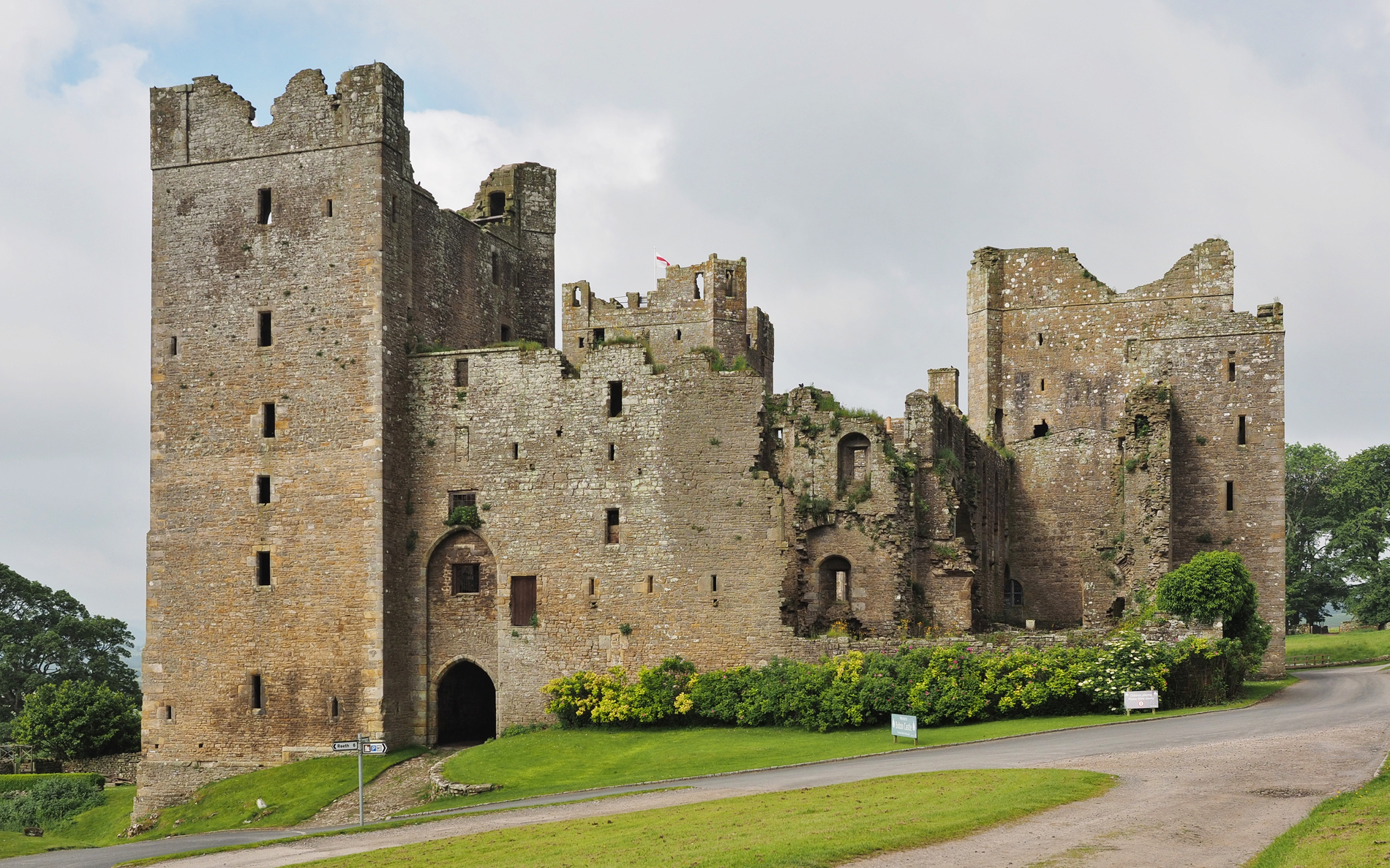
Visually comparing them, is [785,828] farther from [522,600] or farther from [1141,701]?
[522,600]

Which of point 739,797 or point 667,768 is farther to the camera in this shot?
point 667,768

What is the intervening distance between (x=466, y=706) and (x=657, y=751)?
30.7ft

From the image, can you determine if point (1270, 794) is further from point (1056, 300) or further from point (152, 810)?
point (1056, 300)

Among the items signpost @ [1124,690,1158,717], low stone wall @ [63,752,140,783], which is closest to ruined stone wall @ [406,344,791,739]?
signpost @ [1124,690,1158,717]

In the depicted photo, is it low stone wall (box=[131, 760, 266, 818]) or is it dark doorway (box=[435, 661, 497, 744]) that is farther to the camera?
dark doorway (box=[435, 661, 497, 744])

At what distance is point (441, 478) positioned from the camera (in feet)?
137

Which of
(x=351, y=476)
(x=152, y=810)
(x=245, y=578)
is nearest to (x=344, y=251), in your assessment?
(x=351, y=476)

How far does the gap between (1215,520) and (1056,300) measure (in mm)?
12536

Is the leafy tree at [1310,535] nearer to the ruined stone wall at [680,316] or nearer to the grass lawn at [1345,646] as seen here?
the grass lawn at [1345,646]

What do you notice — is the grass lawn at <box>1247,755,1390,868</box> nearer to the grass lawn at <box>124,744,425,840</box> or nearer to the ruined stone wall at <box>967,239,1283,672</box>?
the ruined stone wall at <box>967,239,1283,672</box>

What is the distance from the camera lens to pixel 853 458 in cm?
4262

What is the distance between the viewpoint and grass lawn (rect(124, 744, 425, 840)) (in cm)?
3669

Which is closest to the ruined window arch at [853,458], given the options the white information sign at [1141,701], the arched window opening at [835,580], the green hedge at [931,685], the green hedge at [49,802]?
the arched window opening at [835,580]

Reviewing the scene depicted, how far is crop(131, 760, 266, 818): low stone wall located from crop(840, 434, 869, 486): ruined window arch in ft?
60.1
